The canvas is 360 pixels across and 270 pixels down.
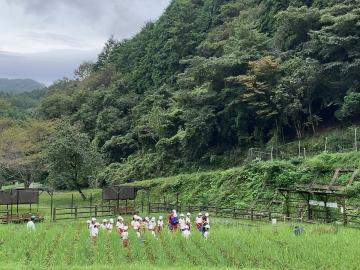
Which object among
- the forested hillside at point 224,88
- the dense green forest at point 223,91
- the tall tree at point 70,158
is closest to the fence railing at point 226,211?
the tall tree at point 70,158

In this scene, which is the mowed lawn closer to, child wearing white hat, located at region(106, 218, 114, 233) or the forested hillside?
child wearing white hat, located at region(106, 218, 114, 233)

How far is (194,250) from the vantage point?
17828 millimetres

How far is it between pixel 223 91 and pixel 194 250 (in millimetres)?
25431

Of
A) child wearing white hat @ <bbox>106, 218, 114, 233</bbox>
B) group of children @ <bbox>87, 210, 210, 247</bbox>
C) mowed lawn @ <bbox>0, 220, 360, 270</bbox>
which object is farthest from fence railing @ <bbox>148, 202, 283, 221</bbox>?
child wearing white hat @ <bbox>106, 218, 114, 233</bbox>

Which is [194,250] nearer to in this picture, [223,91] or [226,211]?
[226,211]

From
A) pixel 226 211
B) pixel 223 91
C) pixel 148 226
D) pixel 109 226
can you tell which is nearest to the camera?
pixel 148 226

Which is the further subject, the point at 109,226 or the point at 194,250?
the point at 109,226

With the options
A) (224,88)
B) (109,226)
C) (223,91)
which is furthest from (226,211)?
(224,88)

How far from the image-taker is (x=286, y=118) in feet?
128

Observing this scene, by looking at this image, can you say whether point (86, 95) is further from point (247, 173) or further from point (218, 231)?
point (218, 231)

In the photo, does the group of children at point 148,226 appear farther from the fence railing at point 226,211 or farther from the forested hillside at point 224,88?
the forested hillside at point 224,88

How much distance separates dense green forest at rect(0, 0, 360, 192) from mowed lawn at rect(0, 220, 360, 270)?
18.5m

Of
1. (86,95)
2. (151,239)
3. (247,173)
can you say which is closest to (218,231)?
(151,239)

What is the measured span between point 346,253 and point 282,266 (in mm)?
2444
